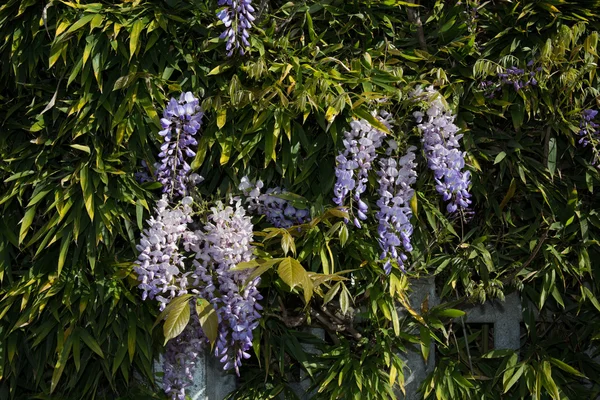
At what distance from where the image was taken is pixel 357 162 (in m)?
2.59

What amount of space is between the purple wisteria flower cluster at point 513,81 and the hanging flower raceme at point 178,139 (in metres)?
1.00

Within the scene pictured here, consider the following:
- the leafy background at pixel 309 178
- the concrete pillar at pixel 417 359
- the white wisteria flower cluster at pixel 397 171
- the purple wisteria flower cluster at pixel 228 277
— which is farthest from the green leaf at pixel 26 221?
the concrete pillar at pixel 417 359

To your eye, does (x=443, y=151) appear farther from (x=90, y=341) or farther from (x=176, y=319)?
(x=90, y=341)

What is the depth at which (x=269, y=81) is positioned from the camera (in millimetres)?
2691

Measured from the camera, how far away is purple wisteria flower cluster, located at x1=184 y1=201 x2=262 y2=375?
2.51 metres

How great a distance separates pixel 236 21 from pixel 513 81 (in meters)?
0.97

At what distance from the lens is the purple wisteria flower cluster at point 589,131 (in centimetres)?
275

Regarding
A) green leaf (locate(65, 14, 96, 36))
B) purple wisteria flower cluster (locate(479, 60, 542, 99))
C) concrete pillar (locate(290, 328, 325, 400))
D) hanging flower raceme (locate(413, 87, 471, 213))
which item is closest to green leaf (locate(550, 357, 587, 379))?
hanging flower raceme (locate(413, 87, 471, 213))

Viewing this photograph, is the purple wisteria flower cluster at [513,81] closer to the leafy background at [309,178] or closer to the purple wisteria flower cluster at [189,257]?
the leafy background at [309,178]

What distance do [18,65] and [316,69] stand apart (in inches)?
39.0

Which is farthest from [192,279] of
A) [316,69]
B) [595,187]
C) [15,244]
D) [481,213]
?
[595,187]

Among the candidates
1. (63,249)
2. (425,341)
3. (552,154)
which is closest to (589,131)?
(552,154)

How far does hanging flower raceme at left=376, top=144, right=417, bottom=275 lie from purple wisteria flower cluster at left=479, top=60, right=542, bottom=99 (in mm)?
386

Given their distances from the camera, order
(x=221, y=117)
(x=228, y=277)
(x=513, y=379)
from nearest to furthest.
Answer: (x=228, y=277) < (x=221, y=117) < (x=513, y=379)
